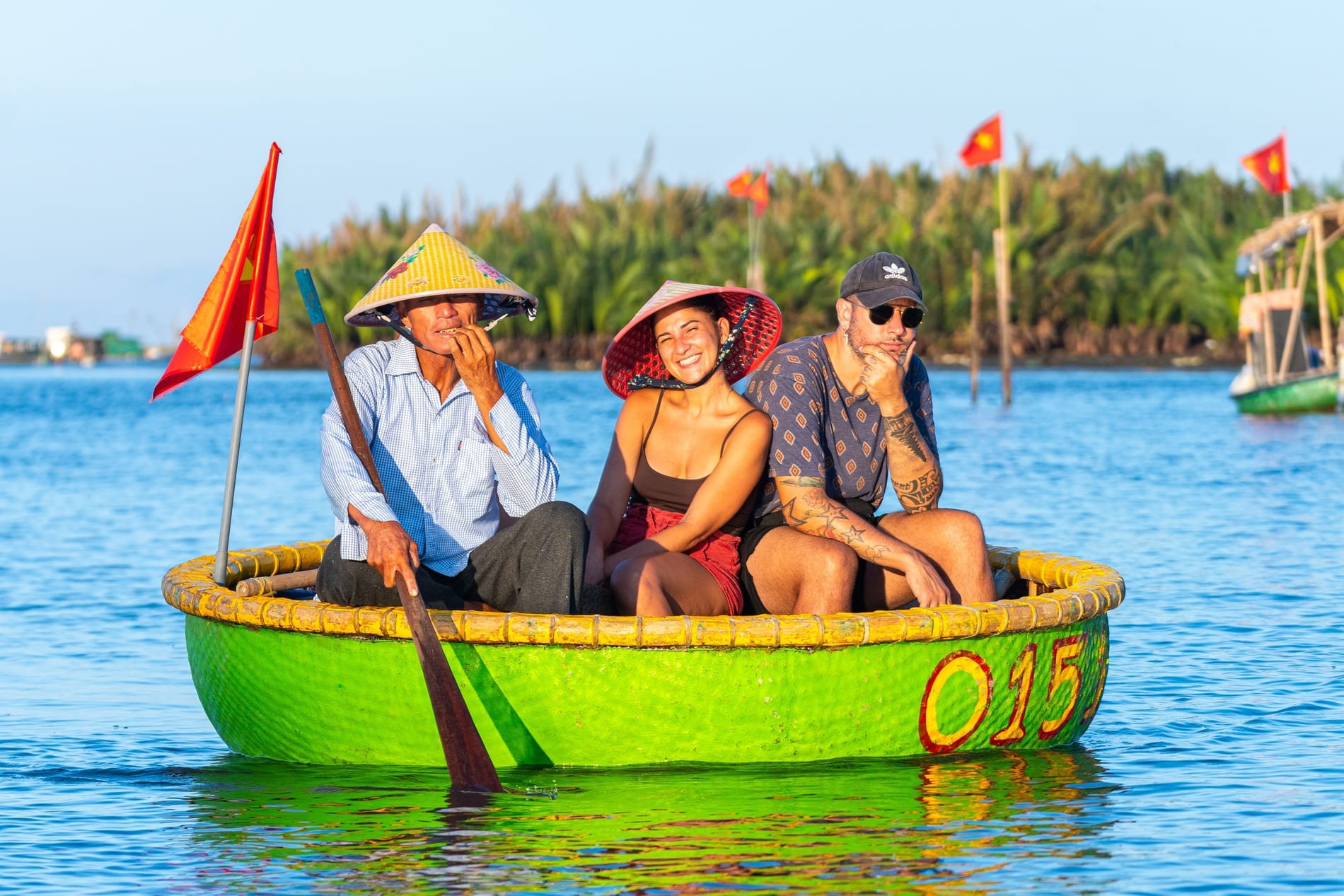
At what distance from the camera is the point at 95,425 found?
33.3 m

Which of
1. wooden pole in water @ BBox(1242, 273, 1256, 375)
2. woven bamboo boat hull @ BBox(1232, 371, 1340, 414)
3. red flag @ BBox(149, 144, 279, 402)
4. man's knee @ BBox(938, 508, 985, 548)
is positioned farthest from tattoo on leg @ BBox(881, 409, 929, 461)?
wooden pole in water @ BBox(1242, 273, 1256, 375)

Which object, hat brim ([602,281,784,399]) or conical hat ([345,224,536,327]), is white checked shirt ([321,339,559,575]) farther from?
hat brim ([602,281,784,399])

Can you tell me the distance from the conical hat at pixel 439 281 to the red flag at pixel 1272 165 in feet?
75.4

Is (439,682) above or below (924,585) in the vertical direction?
below

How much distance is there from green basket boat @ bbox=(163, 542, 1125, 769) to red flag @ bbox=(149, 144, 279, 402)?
81 cm

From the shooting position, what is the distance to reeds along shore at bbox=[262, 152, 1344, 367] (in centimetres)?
3894

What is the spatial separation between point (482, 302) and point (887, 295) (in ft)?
4.07

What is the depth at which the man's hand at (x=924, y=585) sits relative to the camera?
17.8ft

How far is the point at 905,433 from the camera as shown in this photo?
18.6 feet

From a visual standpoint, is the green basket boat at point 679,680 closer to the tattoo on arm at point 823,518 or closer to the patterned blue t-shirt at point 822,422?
the tattoo on arm at point 823,518

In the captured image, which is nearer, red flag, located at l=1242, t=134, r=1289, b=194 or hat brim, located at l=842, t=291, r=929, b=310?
hat brim, located at l=842, t=291, r=929, b=310

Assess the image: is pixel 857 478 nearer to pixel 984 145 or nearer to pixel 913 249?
pixel 984 145

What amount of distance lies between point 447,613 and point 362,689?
45 centimetres

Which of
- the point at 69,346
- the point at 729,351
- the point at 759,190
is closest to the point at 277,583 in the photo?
the point at 729,351
